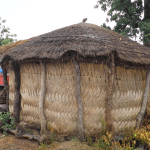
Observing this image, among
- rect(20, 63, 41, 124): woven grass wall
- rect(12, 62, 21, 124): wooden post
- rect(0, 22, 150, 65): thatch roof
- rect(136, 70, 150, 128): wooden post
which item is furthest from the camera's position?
rect(12, 62, 21, 124): wooden post

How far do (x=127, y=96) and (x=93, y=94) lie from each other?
4.08 ft

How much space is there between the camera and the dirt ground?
13.9 feet

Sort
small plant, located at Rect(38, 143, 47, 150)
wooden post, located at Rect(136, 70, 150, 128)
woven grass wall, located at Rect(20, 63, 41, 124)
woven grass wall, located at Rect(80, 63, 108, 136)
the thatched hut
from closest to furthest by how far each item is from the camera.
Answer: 1. small plant, located at Rect(38, 143, 47, 150)
2. the thatched hut
3. woven grass wall, located at Rect(80, 63, 108, 136)
4. woven grass wall, located at Rect(20, 63, 41, 124)
5. wooden post, located at Rect(136, 70, 150, 128)

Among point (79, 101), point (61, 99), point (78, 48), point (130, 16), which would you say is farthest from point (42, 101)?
point (130, 16)

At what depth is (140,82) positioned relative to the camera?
5352 millimetres

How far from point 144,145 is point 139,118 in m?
1.00

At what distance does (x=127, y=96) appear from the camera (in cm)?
501

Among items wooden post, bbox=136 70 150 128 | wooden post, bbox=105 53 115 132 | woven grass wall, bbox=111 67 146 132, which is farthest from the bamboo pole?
wooden post, bbox=136 70 150 128

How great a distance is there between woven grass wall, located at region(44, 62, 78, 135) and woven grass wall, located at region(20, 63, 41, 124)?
0.42 metres

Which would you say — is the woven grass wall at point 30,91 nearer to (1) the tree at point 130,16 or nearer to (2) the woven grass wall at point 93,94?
(2) the woven grass wall at point 93,94

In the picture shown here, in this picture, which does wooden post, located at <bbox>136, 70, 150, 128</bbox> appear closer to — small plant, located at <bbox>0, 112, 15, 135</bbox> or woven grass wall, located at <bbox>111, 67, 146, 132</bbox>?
woven grass wall, located at <bbox>111, 67, 146, 132</bbox>

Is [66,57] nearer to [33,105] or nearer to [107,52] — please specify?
[107,52]

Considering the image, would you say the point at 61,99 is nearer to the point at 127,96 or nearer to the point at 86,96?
the point at 86,96

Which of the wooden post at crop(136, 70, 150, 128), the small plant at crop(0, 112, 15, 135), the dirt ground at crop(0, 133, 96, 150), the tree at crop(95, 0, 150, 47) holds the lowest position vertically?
the dirt ground at crop(0, 133, 96, 150)
